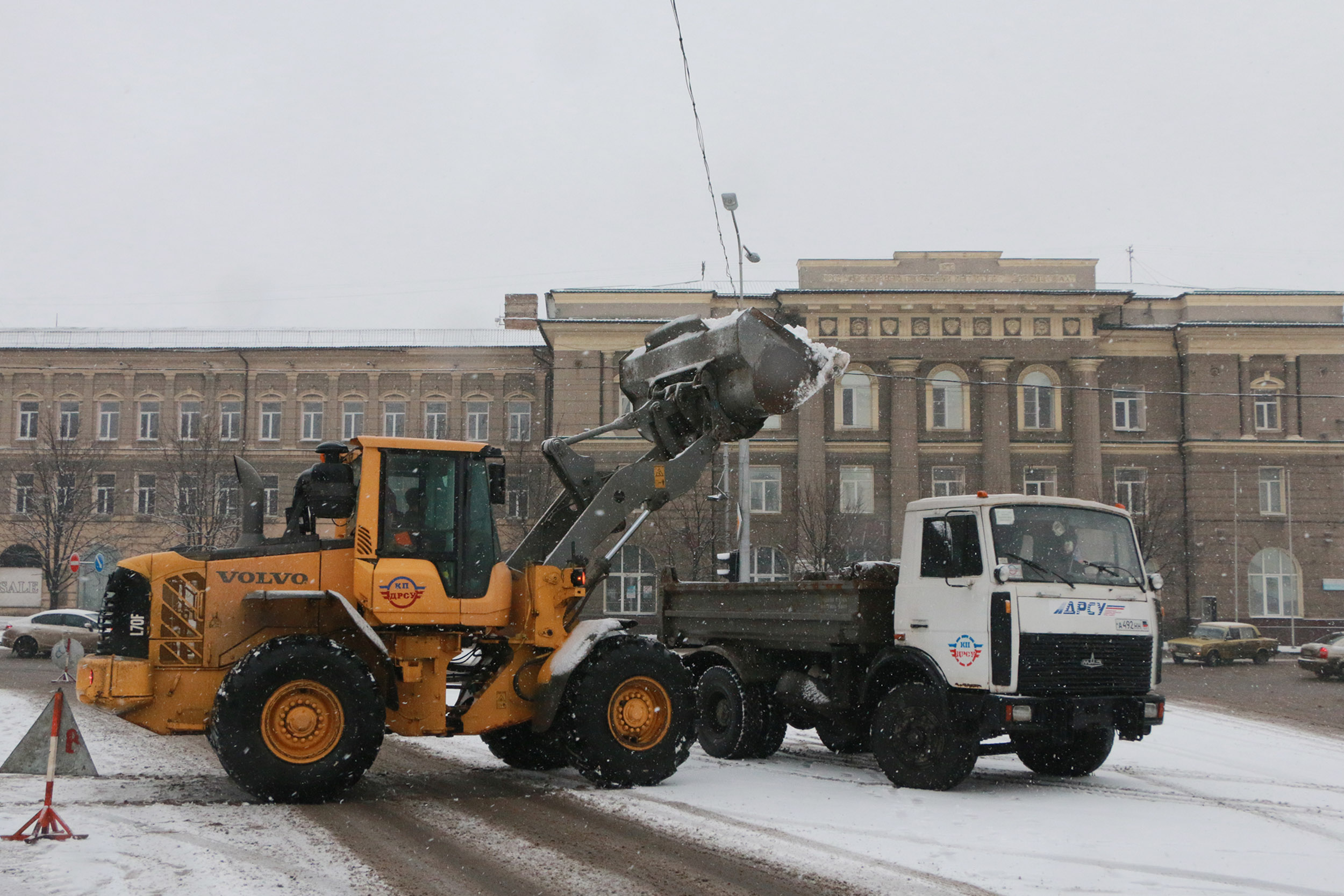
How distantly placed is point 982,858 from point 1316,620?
42.9 m

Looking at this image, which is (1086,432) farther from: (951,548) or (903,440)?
(951,548)

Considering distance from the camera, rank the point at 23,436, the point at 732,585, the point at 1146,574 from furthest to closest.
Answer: the point at 23,436 < the point at 732,585 < the point at 1146,574

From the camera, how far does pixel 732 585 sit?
42.2 feet

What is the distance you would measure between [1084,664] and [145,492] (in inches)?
1803

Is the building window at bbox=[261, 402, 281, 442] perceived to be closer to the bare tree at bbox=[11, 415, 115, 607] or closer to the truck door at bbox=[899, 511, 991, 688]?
the bare tree at bbox=[11, 415, 115, 607]

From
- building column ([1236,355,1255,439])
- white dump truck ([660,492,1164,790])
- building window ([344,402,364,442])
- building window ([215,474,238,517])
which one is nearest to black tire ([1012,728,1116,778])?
white dump truck ([660,492,1164,790])

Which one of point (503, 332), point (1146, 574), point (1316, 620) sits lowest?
point (1316, 620)

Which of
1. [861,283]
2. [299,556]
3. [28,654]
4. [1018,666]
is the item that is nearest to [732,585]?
[1018,666]

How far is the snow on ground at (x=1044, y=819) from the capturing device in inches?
288

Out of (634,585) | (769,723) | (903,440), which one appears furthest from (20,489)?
(769,723)

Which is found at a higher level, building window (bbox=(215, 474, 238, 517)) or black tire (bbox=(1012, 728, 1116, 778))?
building window (bbox=(215, 474, 238, 517))

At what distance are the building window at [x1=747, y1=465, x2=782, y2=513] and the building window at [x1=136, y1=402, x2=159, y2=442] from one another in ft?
80.7

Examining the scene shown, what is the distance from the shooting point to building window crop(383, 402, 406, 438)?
158ft

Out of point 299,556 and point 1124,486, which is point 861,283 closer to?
point 1124,486
